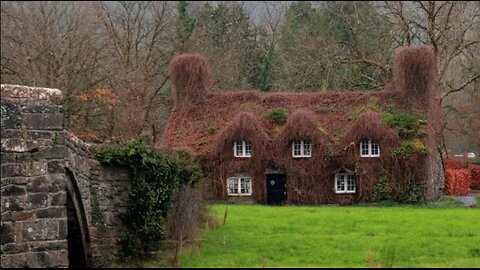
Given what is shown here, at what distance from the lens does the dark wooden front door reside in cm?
3591

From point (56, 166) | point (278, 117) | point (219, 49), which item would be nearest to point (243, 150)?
point (278, 117)

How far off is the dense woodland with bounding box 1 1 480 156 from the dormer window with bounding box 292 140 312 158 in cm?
827

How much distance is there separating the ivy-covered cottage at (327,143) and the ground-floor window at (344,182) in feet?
0.16

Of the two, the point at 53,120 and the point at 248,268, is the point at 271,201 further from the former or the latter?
the point at 53,120

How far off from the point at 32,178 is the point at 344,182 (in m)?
26.7

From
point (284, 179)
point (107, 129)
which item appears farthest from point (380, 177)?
point (107, 129)

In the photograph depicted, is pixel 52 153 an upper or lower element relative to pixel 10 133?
lower

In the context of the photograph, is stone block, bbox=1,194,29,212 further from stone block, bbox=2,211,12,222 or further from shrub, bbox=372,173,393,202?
shrub, bbox=372,173,393,202

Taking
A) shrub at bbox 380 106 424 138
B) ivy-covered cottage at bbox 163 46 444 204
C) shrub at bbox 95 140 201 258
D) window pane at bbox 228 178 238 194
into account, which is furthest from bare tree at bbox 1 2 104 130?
shrub at bbox 95 140 201 258

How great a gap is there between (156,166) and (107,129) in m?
21.5

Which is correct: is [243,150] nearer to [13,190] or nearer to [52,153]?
[52,153]

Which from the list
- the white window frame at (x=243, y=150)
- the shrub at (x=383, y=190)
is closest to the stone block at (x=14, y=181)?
the white window frame at (x=243, y=150)

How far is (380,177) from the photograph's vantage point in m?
34.7

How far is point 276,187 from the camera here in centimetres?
3597
